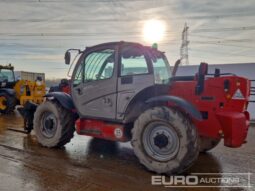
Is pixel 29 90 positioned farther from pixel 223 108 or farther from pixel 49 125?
pixel 223 108

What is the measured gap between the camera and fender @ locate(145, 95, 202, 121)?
4571mm

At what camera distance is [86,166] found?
16.9 feet

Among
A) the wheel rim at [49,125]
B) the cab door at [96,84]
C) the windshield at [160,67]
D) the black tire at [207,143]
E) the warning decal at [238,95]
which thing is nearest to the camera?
the warning decal at [238,95]

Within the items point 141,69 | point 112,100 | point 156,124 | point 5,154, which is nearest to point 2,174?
point 5,154

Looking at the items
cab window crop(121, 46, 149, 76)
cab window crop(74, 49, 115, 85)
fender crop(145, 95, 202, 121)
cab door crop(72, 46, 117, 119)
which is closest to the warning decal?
fender crop(145, 95, 202, 121)

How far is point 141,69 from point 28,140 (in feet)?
11.9

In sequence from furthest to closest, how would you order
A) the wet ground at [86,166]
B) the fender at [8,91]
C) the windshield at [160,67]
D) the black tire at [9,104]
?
the fender at [8,91], the black tire at [9,104], the windshield at [160,67], the wet ground at [86,166]

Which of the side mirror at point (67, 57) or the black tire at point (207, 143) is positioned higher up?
the side mirror at point (67, 57)

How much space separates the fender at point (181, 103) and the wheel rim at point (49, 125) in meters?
2.55

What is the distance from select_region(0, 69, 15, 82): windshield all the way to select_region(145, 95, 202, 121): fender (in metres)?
11.1

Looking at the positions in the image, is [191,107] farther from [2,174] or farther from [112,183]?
[2,174]

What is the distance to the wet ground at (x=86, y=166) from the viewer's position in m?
4.29

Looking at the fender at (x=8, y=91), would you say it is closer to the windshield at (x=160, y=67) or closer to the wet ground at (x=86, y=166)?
the wet ground at (x=86, y=166)

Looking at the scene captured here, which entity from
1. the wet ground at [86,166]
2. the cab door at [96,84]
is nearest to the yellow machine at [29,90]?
the wet ground at [86,166]
